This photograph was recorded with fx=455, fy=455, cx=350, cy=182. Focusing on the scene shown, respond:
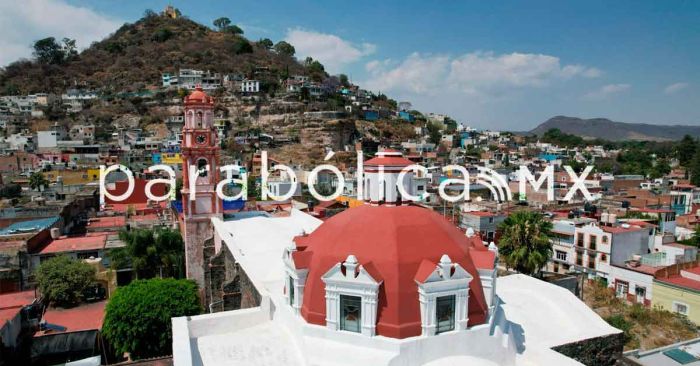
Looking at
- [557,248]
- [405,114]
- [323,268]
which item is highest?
[405,114]

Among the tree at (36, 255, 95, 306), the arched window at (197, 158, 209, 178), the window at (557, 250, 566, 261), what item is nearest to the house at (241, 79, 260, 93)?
the arched window at (197, 158, 209, 178)

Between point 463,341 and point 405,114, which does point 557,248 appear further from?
point 405,114

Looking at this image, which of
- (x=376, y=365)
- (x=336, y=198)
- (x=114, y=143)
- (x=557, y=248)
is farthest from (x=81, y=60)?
(x=376, y=365)

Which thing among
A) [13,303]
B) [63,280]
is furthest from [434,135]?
[13,303]

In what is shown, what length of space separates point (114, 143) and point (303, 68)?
53093 millimetres

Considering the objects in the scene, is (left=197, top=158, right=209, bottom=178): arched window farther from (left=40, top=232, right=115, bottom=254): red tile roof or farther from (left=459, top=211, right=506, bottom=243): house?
(left=459, top=211, right=506, bottom=243): house

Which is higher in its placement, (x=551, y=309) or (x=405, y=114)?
(x=405, y=114)

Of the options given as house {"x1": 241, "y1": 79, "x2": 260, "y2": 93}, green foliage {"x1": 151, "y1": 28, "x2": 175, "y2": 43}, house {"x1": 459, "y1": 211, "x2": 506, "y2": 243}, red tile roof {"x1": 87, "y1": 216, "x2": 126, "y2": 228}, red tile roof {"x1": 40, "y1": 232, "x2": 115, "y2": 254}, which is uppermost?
green foliage {"x1": 151, "y1": 28, "x2": 175, "y2": 43}

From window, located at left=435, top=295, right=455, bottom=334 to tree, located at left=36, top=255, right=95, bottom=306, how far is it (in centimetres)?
2129

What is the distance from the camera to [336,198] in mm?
46719

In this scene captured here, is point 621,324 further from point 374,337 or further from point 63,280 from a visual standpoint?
point 63,280

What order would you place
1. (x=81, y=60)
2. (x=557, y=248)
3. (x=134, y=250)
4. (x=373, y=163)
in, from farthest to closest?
(x=81, y=60), (x=557, y=248), (x=134, y=250), (x=373, y=163)

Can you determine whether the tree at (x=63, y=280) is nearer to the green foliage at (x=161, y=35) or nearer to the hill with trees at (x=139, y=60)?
the hill with trees at (x=139, y=60)

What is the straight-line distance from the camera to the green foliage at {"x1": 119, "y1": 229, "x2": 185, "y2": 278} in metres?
24.5
